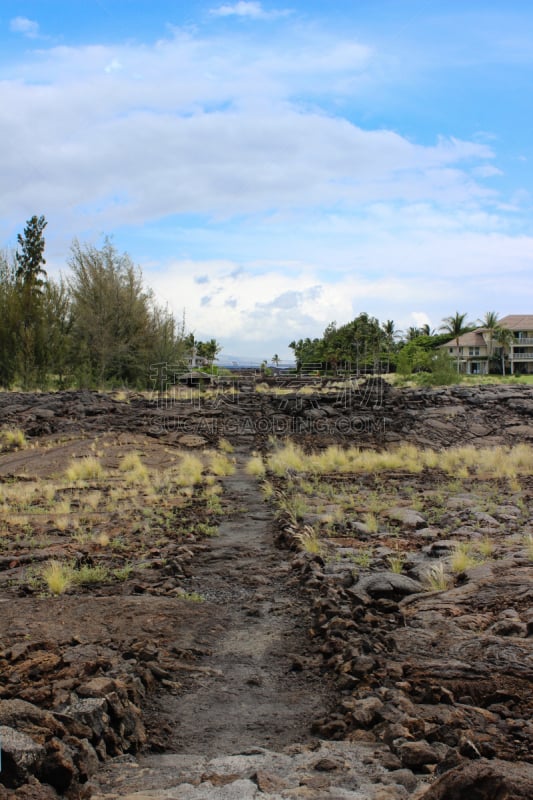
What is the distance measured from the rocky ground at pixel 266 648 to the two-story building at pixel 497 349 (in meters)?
73.5

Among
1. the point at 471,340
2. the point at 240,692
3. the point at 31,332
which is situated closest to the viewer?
the point at 240,692

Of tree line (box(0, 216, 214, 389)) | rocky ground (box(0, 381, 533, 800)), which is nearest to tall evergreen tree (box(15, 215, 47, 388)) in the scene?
tree line (box(0, 216, 214, 389))

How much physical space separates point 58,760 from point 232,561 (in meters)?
5.83

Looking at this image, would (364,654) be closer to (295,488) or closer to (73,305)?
(295,488)

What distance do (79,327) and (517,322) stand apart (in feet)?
215

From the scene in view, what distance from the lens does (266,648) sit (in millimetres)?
5859

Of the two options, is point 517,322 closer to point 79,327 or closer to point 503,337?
point 503,337

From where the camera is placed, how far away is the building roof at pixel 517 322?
282 feet

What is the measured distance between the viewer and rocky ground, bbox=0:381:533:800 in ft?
11.2

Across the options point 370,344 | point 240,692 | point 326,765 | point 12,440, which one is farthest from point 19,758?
point 370,344

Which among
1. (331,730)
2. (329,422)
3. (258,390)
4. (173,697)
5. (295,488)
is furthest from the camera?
(258,390)

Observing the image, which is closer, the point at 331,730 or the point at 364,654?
the point at 331,730

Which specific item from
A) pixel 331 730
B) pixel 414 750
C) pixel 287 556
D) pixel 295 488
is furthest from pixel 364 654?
pixel 295 488

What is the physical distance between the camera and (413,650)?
543 cm
